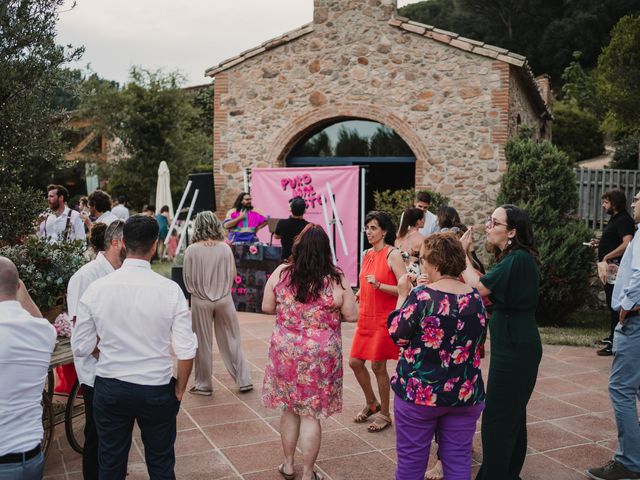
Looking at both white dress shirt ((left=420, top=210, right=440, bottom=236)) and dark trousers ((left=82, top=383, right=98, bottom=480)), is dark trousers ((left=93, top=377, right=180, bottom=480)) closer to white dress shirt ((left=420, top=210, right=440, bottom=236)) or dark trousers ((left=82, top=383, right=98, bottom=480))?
dark trousers ((left=82, top=383, right=98, bottom=480))

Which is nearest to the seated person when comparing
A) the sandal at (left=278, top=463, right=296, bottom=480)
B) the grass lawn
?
the grass lawn

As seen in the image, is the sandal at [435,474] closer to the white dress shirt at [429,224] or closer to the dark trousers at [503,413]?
the dark trousers at [503,413]

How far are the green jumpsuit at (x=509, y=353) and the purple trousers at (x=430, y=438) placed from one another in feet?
1.25

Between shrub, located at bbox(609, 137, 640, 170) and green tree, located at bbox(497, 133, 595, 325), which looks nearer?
green tree, located at bbox(497, 133, 595, 325)

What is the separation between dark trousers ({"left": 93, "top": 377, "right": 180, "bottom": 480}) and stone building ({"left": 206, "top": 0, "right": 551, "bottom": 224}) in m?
9.12

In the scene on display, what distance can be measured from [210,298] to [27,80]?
2492mm

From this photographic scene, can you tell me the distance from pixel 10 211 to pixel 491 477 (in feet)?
12.9

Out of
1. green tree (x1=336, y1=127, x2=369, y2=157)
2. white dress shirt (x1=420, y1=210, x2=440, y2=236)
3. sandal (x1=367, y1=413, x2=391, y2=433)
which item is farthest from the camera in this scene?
green tree (x1=336, y1=127, x2=369, y2=157)

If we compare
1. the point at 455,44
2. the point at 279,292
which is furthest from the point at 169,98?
the point at 279,292

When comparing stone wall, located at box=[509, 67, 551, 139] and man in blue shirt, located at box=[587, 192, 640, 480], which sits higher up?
stone wall, located at box=[509, 67, 551, 139]

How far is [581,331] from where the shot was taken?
9344 mm

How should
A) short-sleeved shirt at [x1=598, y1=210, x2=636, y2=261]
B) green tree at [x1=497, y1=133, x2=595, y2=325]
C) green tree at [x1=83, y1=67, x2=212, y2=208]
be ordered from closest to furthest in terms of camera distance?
short-sleeved shirt at [x1=598, y1=210, x2=636, y2=261] < green tree at [x1=497, y1=133, x2=595, y2=325] < green tree at [x1=83, y1=67, x2=212, y2=208]

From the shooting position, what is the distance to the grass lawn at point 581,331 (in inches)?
336

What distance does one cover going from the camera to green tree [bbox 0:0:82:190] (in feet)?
15.3
